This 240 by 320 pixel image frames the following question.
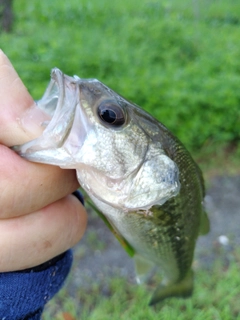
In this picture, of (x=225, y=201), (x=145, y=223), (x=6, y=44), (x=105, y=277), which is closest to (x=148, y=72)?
(x=225, y=201)

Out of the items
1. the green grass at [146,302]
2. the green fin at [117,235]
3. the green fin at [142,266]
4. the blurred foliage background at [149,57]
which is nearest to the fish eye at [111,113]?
the green fin at [117,235]

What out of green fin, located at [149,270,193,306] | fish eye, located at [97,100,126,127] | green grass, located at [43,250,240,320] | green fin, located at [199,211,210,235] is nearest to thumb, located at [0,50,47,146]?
fish eye, located at [97,100,126,127]

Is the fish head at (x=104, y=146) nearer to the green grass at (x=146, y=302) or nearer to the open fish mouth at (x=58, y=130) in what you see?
the open fish mouth at (x=58, y=130)

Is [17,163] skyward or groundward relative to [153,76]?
skyward

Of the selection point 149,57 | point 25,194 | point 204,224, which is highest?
point 25,194

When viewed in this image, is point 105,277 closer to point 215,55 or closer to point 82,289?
point 82,289

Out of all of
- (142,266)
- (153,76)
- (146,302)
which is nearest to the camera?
(142,266)

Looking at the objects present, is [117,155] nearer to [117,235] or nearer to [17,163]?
[17,163]

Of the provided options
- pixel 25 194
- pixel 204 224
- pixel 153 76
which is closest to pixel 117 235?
pixel 204 224
